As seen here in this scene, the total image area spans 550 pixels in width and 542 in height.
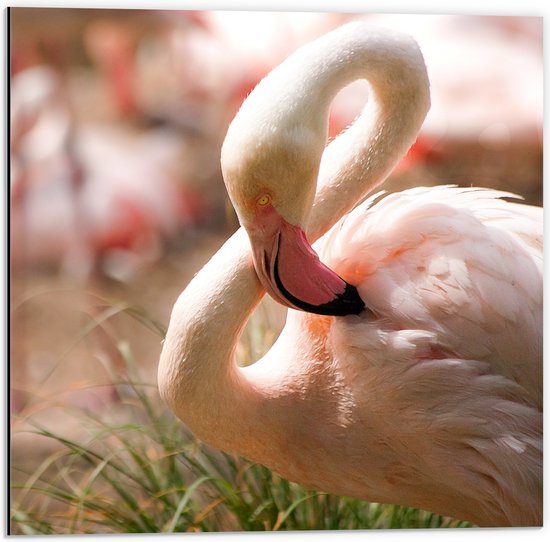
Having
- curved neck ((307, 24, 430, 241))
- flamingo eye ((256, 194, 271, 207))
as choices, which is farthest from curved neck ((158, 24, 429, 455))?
flamingo eye ((256, 194, 271, 207))

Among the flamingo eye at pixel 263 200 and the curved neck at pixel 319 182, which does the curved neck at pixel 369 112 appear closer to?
the curved neck at pixel 319 182

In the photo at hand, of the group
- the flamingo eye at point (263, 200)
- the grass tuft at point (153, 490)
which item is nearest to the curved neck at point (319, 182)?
the flamingo eye at point (263, 200)

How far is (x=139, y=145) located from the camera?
211cm

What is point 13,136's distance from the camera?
1.97 m

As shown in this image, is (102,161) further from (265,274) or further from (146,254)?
(265,274)

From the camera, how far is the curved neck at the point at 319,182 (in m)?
1.57

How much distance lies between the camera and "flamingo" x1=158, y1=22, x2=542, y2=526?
5.37 feet

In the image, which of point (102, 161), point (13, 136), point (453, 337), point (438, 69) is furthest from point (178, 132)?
point (453, 337)

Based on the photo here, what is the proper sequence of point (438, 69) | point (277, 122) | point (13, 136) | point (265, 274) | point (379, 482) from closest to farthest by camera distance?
point (277, 122)
point (265, 274)
point (379, 482)
point (13, 136)
point (438, 69)

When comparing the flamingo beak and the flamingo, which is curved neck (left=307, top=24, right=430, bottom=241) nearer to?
the flamingo

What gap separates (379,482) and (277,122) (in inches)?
26.8

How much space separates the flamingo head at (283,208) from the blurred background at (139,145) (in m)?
0.57

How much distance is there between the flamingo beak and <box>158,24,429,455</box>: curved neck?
58mm

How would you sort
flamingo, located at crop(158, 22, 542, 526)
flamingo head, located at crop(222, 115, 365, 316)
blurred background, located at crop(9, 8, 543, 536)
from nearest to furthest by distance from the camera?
1. flamingo head, located at crop(222, 115, 365, 316)
2. flamingo, located at crop(158, 22, 542, 526)
3. blurred background, located at crop(9, 8, 543, 536)
